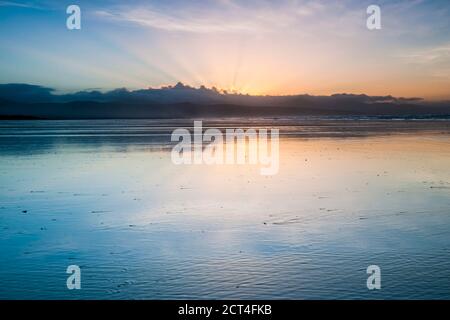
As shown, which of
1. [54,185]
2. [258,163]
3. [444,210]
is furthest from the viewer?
[258,163]

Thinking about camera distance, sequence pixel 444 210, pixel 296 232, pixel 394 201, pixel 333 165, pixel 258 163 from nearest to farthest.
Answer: pixel 296 232, pixel 444 210, pixel 394 201, pixel 333 165, pixel 258 163

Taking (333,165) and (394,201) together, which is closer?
(394,201)

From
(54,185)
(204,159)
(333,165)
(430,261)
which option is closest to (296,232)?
(430,261)

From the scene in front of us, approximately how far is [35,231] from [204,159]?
1265 cm

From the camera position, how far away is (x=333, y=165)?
18.6 metres

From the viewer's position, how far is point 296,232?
9.10 metres

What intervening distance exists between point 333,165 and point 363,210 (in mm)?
7798

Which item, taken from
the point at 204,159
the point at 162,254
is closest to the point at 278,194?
the point at 162,254

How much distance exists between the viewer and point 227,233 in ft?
30.0

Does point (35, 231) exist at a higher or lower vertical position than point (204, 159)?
lower

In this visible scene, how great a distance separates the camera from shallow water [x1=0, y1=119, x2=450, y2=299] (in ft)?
21.5

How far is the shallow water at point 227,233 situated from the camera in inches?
258
